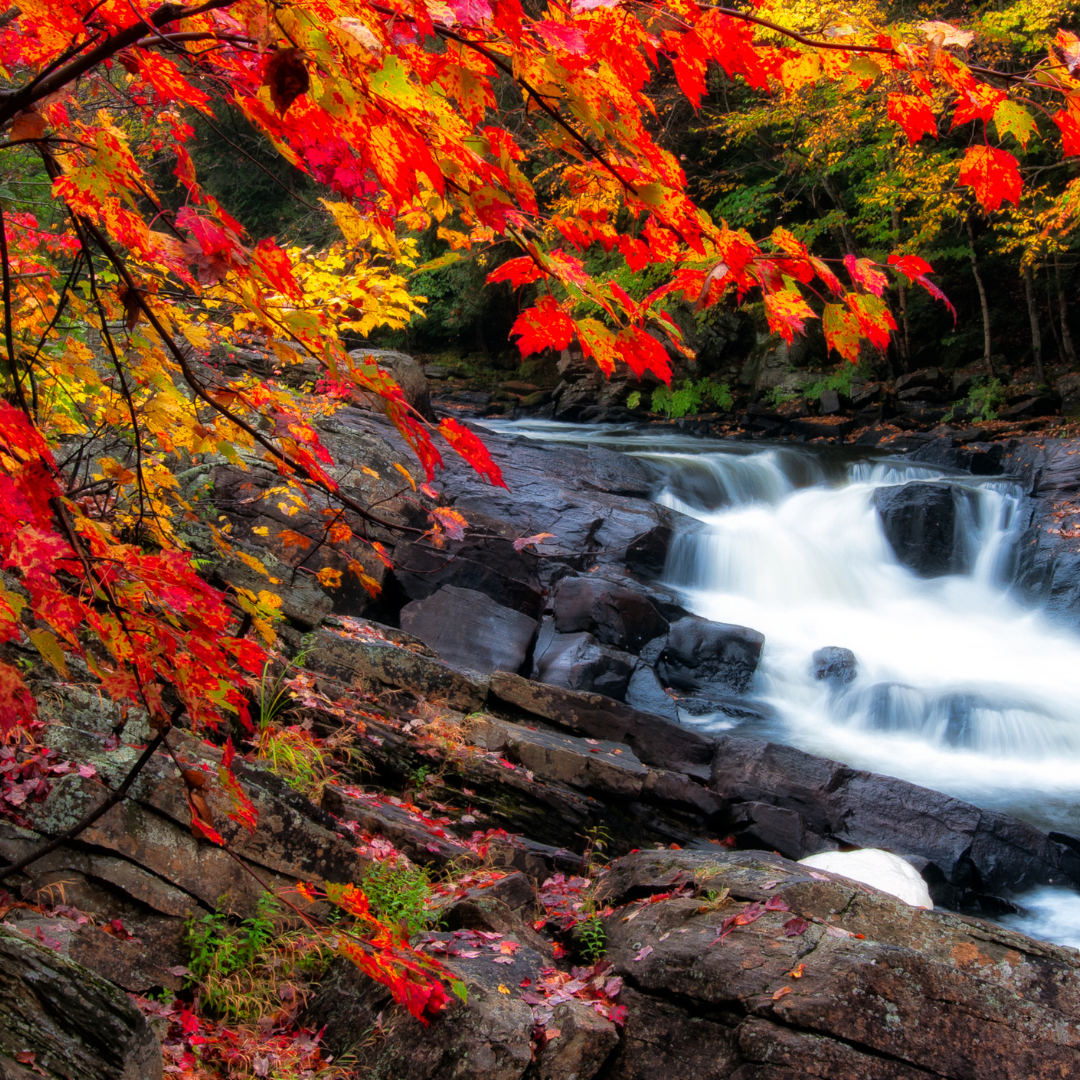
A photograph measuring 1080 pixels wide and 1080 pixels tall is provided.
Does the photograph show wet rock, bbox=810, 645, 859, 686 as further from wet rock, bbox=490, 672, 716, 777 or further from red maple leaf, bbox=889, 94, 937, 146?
red maple leaf, bbox=889, 94, 937, 146

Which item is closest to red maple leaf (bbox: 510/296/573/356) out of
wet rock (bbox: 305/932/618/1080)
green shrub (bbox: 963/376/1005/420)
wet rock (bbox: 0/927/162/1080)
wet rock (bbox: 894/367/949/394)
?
wet rock (bbox: 0/927/162/1080)

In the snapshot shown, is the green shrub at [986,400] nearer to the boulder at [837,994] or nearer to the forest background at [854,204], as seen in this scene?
the forest background at [854,204]

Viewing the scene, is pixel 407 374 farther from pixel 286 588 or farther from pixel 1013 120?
pixel 1013 120

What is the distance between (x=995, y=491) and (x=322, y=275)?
12224 mm

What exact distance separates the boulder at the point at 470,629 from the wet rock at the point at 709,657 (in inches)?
80.1

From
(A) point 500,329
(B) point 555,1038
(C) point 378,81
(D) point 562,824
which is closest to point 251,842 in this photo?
(B) point 555,1038

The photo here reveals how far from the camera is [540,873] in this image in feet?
14.8

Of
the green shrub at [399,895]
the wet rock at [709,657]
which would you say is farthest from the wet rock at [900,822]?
the green shrub at [399,895]

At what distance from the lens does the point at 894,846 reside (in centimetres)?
637

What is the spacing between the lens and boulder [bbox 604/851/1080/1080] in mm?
2484

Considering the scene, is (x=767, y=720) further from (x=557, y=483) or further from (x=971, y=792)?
(x=557, y=483)

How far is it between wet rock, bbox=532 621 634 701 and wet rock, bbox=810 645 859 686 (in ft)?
8.59

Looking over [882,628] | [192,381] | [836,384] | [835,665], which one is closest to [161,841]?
[192,381]

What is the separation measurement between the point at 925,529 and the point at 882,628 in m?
2.29
